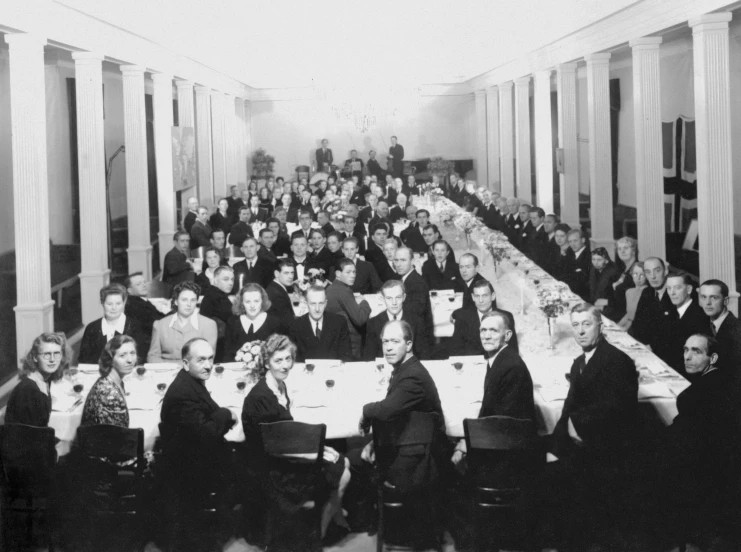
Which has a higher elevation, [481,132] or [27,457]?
[481,132]

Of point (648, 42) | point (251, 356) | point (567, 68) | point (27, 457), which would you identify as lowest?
point (27, 457)

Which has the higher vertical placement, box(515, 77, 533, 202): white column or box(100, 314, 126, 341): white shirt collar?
box(515, 77, 533, 202): white column

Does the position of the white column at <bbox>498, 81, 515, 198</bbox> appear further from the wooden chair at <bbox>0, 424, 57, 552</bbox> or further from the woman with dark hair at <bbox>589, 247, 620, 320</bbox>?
the wooden chair at <bbox>0, 424, 57, 552</bbox>

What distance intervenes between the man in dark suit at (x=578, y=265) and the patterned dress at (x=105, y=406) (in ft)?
21.2

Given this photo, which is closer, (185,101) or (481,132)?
(185,101)

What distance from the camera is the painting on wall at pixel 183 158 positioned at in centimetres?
1550

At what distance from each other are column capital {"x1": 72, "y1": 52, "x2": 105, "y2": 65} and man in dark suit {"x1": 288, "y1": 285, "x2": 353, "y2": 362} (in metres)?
5.62

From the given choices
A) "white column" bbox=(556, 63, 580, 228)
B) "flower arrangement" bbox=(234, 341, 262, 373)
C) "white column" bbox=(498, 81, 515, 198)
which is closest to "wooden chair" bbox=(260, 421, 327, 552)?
"flower arrangement" bbox=(234, 341, 262, 373)

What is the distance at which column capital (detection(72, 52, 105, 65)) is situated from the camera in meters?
10.8

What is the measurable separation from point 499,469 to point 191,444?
67.5 inches

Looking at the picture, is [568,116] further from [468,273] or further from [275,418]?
[275,418]

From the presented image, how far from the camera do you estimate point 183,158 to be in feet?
53.8

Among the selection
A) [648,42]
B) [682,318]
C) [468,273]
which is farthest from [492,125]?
[682,318]

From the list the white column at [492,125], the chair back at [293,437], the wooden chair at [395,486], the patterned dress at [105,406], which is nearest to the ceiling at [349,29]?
the white column at [492,125]
